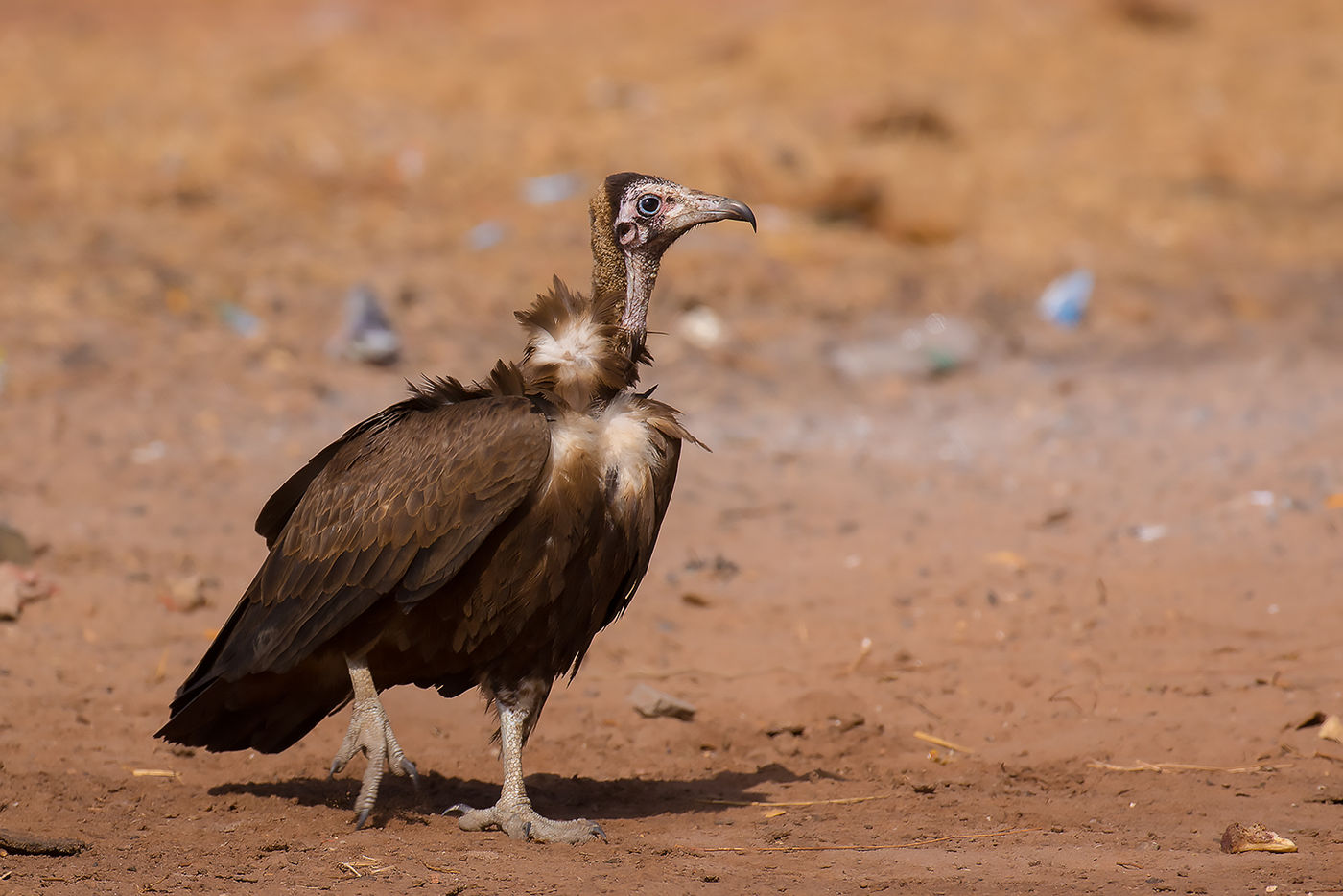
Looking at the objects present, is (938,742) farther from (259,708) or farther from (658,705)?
(259,708)

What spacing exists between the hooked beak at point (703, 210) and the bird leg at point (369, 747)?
1.77 meters

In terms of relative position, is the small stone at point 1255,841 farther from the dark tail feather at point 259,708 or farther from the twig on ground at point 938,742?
the dark tail feather at point 259,708

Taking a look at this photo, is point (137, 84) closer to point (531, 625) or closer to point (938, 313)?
point (938, 313)

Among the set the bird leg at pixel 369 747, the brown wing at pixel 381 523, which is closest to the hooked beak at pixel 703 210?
the brown wing at pixel 381 523

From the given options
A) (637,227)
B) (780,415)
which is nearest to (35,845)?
(637,227)

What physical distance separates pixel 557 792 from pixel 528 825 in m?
0.73

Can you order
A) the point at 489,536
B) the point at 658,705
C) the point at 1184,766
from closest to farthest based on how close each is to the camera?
the point at 489,536 → the point at 1184,766 → the point at 658,705

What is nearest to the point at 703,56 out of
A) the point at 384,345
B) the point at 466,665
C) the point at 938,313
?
the point at 938,313

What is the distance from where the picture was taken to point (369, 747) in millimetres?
4715

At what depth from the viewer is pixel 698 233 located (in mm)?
13352

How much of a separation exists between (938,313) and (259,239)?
17.9ft

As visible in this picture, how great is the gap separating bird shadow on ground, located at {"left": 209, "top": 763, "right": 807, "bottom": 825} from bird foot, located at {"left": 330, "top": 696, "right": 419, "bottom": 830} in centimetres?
24

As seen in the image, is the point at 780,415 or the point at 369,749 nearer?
the point at 369,749

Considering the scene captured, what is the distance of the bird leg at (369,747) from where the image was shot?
4.71m
